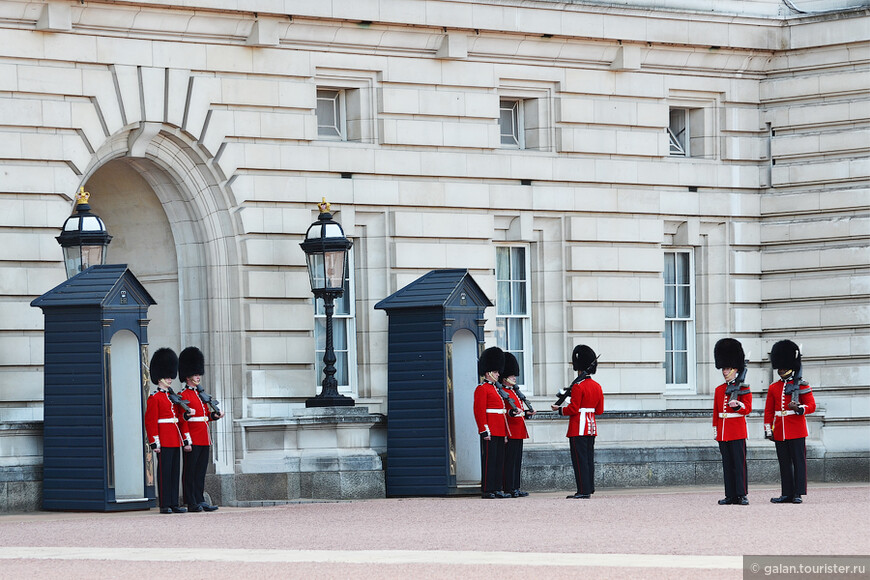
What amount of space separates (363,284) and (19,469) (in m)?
4.15

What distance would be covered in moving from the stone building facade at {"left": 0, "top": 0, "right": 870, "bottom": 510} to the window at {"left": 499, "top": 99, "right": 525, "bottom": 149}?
1.3 inches

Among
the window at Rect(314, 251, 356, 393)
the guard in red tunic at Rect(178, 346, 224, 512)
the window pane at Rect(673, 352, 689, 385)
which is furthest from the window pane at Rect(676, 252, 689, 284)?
the guard in red tunic at Rect(178, 346, 224, 512)

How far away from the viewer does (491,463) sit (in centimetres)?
1758

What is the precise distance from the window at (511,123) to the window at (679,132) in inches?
74.8

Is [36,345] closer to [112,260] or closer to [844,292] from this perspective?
[112,260]

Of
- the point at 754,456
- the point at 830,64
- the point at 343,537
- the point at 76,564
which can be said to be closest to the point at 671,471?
the point at 754,456

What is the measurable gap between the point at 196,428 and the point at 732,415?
434 cm

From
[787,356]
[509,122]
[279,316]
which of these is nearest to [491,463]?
[279,316]

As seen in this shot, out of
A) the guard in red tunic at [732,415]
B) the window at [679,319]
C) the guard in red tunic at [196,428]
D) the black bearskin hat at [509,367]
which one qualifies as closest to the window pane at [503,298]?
the black bearskin hat at [509,367]

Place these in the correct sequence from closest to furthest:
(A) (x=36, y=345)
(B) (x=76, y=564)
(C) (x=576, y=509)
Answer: (B) (x=76, y=564) < (C) (x=576, y=509) < (A) (x=36, y=345)

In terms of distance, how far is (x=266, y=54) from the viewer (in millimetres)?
18453

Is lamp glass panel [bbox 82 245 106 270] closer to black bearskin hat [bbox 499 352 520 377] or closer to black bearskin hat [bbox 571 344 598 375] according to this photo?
black bearskin hat [bbox 499 352 520 377]

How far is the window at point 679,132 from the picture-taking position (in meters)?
21.5

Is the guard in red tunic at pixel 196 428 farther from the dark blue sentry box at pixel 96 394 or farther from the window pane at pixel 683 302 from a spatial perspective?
the window pane at pixel 683 302
